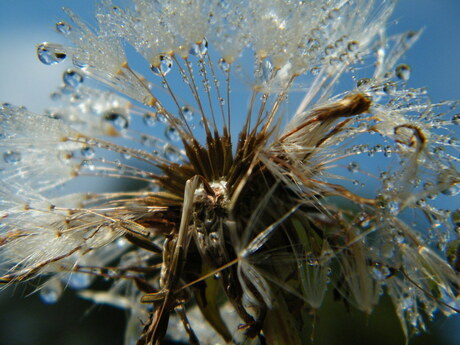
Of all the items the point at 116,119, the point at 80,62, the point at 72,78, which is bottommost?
the point at 116,119

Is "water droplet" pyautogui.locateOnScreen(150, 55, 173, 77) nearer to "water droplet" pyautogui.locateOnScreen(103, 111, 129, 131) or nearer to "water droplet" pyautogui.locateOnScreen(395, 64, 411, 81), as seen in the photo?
"water droplet" pyautogui.locateOnScreen(103, 111, 129, 131)

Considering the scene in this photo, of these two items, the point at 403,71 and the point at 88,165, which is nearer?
the point at 403,71

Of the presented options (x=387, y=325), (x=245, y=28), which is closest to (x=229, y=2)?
(x=245, y=28)

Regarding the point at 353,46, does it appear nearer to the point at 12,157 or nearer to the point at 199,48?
the point at 199,48

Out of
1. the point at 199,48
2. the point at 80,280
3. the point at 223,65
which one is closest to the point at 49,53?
the point at 199,48

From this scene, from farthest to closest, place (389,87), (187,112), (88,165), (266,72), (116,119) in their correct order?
1. (88,165)
2. (116,119)
3. (187,112)
4. (266,72)
5. (389,87)

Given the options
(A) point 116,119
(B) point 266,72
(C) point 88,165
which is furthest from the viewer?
(C) point 88,165
